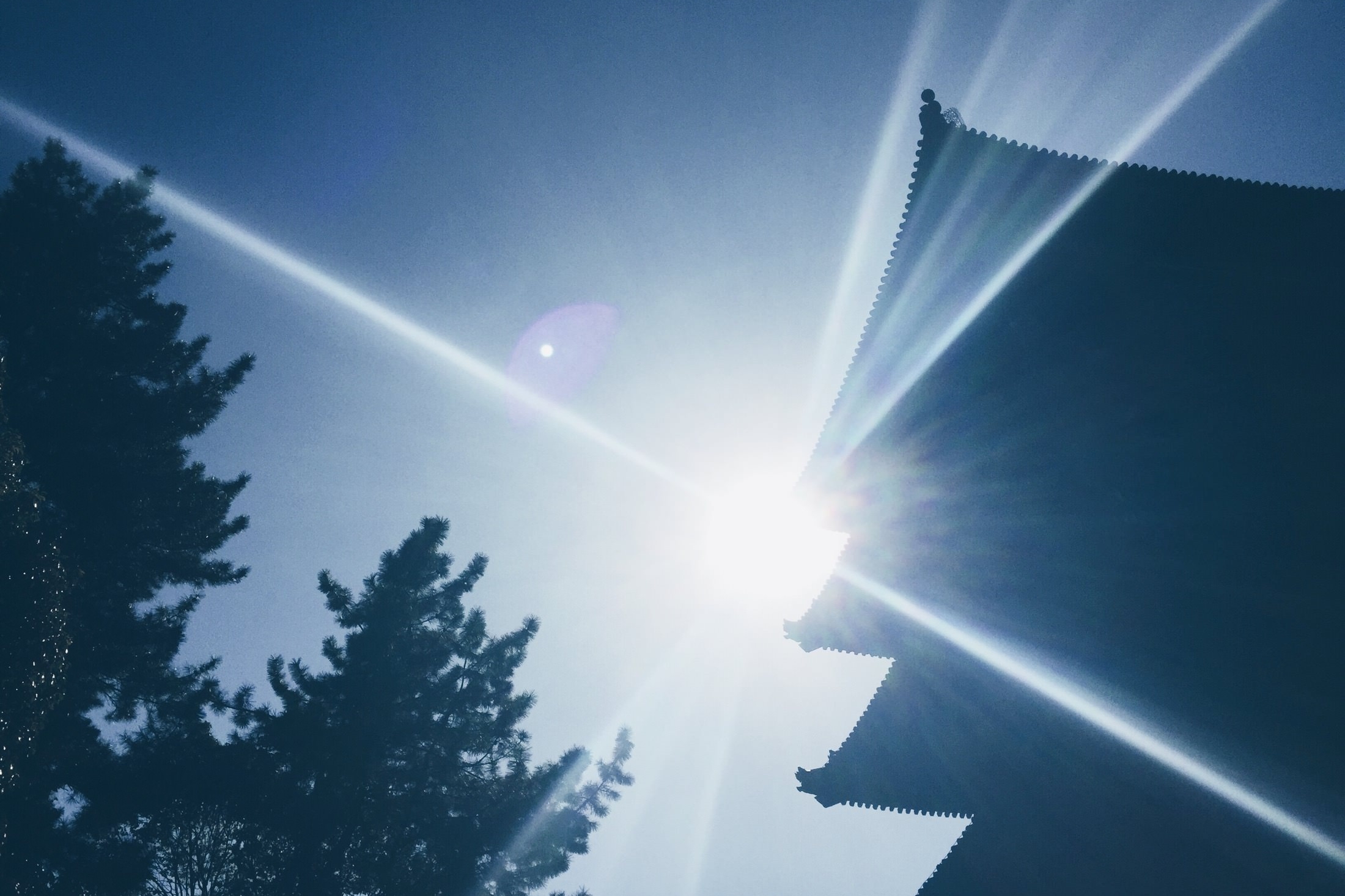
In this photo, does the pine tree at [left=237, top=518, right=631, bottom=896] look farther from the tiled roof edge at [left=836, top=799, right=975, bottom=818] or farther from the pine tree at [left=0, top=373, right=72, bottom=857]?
the tiled roof edge at [left=836, top=799, right=975, bottom=818]

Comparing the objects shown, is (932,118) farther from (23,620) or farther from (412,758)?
(412,758)

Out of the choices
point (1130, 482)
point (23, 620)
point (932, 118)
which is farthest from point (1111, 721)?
point (23, 620)

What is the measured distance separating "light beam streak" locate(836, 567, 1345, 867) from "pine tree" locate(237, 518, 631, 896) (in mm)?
10133

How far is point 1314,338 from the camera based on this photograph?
404cm

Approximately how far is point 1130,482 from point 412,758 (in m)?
13.0

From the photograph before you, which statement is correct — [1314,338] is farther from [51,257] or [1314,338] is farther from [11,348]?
[51,257]

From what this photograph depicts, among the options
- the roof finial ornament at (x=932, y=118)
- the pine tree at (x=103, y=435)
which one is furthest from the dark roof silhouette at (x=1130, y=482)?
the pine tree at (x=103, y=435)

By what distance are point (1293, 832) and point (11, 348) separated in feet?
50.3

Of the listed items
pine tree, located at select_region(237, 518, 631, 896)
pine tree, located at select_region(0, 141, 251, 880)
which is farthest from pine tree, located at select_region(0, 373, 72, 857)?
pine tree, located at select_region(237, 518, 631, 896)

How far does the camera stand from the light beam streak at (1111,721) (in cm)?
336

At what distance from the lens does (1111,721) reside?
13.6 feet

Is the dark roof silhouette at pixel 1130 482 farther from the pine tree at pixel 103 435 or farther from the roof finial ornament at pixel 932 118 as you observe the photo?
the pine tree at pixel 103 435

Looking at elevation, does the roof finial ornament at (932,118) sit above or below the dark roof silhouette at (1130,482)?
above

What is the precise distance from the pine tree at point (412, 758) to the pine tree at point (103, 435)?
237cm
